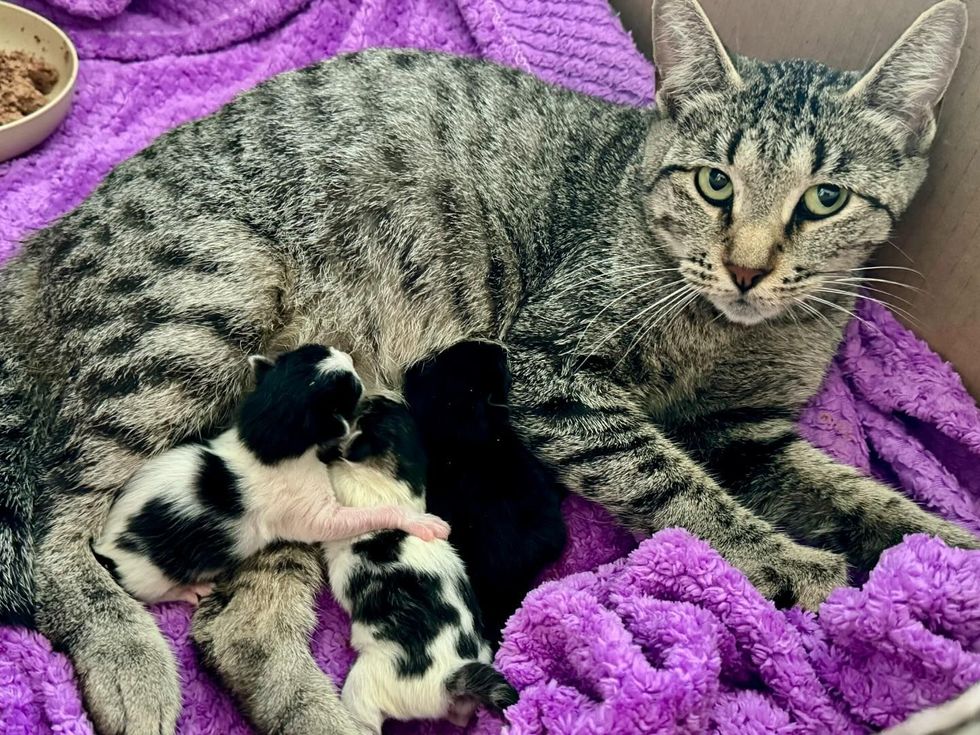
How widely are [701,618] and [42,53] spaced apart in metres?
2.38

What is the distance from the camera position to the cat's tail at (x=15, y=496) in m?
1.46

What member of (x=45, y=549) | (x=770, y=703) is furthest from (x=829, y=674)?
(x=45, y=549)

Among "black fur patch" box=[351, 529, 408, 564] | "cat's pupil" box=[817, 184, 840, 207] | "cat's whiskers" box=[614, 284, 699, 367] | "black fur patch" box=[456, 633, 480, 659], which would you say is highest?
"cat's pupil" box=[817, 184, 840, 207]

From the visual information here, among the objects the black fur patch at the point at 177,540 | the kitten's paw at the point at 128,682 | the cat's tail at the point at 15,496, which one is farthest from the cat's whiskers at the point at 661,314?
the cat's tail at the point at 15,496

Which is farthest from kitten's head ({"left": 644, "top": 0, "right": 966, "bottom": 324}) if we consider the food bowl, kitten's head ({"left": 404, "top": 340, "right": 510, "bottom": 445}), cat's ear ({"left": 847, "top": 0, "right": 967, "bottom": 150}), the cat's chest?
the food bowl

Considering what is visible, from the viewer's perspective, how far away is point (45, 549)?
59.5 inches

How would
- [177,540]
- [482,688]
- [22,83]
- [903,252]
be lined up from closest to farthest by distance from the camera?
[482,688] → [177,540] → [903,252] → [22,83]

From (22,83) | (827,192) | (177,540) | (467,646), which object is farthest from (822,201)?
(22,83)

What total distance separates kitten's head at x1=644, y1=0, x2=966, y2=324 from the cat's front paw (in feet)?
2.22

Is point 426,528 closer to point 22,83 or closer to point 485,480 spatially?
point 485,480

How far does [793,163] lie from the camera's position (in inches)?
60.9

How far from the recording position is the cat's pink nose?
1553 millimetres

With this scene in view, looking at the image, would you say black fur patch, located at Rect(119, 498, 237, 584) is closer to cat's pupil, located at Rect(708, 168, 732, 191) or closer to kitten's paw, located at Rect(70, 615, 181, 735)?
kitten's paw, located at Rect(70, 615, 181, 735)

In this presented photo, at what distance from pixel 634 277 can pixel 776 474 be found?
525 millimetres
